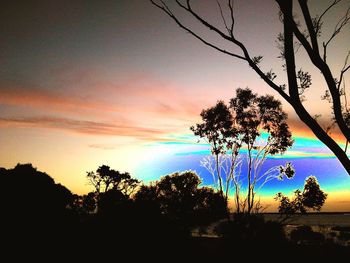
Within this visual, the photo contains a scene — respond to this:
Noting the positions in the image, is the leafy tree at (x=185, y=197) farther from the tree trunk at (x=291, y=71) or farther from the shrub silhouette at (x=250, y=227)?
the tree trunk at (x=291, y=71)

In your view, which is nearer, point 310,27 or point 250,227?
point 310,27

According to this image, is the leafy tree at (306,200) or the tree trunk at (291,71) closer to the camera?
the tree trunk at (291,71)

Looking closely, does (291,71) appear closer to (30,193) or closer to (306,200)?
(30,193)

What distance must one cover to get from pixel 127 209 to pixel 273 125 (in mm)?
20268

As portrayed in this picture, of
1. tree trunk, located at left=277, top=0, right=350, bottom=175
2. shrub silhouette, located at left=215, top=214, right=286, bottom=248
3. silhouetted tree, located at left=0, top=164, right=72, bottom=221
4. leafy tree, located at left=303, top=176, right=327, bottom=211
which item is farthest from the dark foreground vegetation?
leafy tree, located at left=303, top=176, right=327, bottom=211

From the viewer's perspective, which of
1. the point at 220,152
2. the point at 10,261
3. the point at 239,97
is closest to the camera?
the point at 10,261

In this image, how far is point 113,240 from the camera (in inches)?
315

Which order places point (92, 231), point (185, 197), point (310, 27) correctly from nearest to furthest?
point (310, 27)
point (92, 231)
point (185, 197)

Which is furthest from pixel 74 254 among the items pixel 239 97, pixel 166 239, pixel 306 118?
pixel 239 97

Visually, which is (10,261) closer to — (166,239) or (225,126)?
(166,239)

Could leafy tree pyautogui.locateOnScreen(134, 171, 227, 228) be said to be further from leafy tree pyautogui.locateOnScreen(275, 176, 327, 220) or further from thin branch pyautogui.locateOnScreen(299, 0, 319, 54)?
thin branch pyautogui.locateOnScreen(299, 0, 319, 54)

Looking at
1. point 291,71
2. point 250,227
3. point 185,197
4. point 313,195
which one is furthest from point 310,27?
point 185,197

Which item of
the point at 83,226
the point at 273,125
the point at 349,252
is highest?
the point at 273,125

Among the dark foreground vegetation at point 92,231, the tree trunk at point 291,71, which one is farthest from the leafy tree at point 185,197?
the tree trunk at point 291,71
